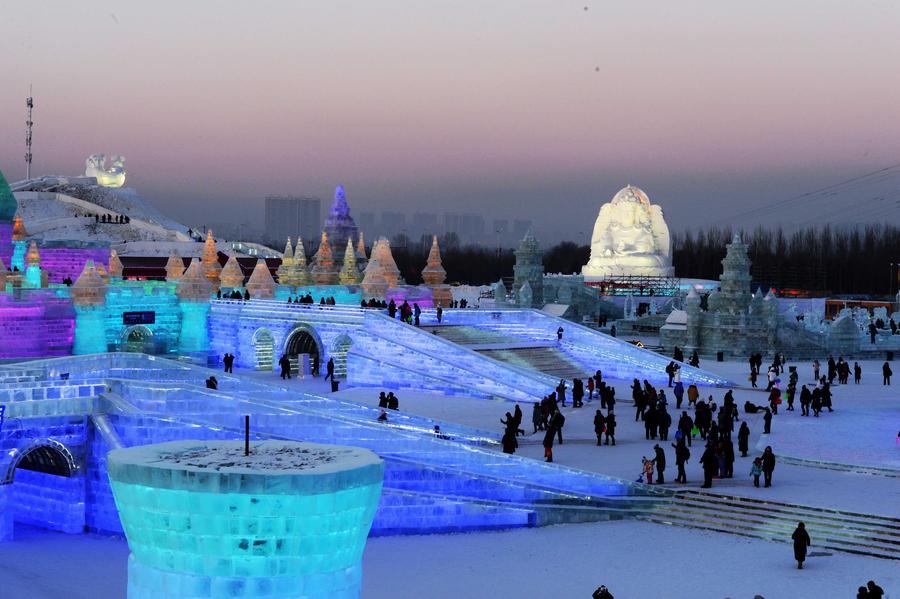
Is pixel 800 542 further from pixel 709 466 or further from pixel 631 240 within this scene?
pixel 631 240

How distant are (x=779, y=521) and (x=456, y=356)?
13829 millimetres

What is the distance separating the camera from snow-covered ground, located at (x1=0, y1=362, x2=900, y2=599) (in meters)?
15.1

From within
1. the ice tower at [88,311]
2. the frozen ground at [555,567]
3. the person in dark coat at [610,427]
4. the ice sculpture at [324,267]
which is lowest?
the frozen ground at [555,567]

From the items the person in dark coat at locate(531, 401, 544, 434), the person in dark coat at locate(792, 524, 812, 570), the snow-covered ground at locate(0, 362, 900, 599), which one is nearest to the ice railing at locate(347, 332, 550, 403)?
the person in dark coat at locate(531, 401, 544, 434)

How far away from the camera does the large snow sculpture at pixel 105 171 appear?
338 ft

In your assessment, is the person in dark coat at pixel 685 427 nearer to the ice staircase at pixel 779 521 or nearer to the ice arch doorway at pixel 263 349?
the ice staircase at pixel 779 521

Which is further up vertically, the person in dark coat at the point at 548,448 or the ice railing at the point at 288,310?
the ice railing at the point at 288,310

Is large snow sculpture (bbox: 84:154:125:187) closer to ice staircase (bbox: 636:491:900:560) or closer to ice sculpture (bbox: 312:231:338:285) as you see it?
ice sculpture (bbox: 312:231:338:285)

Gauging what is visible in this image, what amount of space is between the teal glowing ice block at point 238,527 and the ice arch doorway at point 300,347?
1005 inches

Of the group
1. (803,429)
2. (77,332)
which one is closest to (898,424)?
(803,429)

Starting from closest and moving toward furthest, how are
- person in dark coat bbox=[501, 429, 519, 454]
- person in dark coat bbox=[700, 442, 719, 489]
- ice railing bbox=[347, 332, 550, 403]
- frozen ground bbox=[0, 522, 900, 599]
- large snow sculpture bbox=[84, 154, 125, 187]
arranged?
frozen ground bbox=[0, 522, 900, 599] → person in dark coat bbox=[700, 442, 719, 489] → person in dark coat bbox=[501, 429, 519, 454] → ice railing bbox=[347, 332, 550, 403] → large snow sculpture bbox=[84, 154, 125, 187]

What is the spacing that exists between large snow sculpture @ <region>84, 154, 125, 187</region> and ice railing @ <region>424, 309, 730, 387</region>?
7509 centimetres

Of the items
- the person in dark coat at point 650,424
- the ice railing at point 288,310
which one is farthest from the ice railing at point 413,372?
the person in dark coat at point 650,424

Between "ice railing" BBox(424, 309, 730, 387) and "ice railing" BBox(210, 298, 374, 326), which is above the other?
"ice railing" BBox(210, 298, 374, 326)
